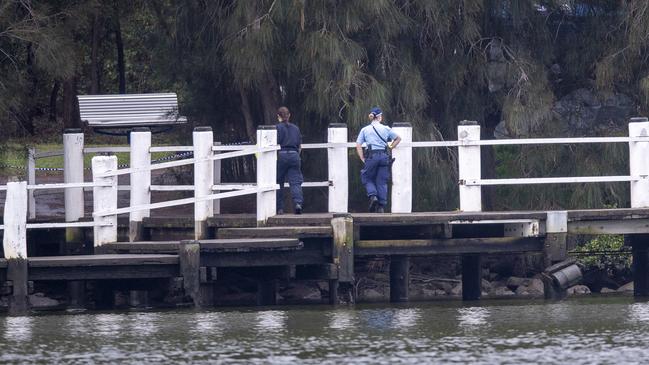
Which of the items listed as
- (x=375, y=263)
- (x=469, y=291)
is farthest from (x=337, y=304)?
(x=375, y=263)

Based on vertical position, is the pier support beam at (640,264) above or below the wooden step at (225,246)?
below

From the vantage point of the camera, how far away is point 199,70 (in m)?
24.2

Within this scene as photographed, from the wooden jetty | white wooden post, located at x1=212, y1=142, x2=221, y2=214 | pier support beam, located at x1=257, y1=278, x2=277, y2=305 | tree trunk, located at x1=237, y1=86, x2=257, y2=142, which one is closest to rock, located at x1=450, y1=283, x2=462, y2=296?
tree trunk, located at x1=237, y1=86, x2=257, y2=142

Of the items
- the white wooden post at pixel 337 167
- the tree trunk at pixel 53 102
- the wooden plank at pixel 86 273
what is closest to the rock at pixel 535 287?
the white wooden post at pixel 337 167

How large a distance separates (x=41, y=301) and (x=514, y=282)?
7769mm

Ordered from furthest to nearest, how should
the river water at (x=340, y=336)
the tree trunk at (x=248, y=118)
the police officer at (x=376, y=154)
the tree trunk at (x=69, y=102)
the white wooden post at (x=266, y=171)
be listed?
the tree trunk at (x=69, y=102), the tree trunk at (x=248, y=118), the police officer at (x=376, y=154), the white wooden post at (x=266, y=171), the river water at (x=340, y=336)

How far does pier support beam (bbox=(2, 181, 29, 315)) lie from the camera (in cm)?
1777

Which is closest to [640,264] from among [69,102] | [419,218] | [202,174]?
[419,218]

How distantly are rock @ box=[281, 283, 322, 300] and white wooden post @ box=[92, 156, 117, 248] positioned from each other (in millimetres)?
5759

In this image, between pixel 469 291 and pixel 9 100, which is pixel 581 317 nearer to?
pixel 469 291

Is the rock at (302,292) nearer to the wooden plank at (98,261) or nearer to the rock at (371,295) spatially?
the rock at (371,295)

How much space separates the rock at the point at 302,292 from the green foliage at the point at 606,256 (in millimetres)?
4403

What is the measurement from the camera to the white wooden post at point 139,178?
64.3 feet

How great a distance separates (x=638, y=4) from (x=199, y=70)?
681 cm
